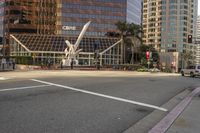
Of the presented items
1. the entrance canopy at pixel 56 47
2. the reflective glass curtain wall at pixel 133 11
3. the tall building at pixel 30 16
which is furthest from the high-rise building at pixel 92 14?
the entrance canopy at pixel 56 47

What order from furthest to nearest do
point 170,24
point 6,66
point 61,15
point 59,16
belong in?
1. point 170,24
2. point 59,16
3. point 61,15
4. point 6,66

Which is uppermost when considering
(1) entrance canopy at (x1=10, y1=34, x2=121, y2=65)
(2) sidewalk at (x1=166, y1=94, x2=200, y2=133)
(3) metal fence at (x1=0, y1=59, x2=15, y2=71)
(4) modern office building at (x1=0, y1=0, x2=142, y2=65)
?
(4) modern office building at (x1=0, y1=0, x2=142, y2=65)

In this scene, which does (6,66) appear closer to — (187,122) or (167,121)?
(167,121)

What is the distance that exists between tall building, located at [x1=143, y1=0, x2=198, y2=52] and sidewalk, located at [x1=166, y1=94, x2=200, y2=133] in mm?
157163

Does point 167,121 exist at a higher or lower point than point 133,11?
lower

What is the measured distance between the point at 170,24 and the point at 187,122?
552 ft

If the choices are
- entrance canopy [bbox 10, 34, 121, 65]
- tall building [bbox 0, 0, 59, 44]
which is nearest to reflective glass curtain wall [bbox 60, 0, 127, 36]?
tall building [bbox 0, 0, 59, 44]

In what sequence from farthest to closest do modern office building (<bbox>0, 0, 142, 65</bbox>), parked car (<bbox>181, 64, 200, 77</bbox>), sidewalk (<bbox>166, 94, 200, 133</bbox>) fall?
Answer: 1. modern office building (<bbox>0, 0, 142, 65</bbox>)
2. parked car (<bbox>181, 64, 200, 77</bbox>)
3. sidewalk (<bbox>166, 94, 200, 133</bbox>)

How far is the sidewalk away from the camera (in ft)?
24.8

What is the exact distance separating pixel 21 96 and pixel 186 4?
553ft

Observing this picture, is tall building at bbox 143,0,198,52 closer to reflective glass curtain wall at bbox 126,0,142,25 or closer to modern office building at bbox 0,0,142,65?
reflective glass curtain wall at bbox 126,0,142,25

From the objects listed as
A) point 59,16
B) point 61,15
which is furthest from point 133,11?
point 59,16

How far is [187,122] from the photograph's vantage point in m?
8.54

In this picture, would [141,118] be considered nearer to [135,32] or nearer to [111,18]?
[135,32]
